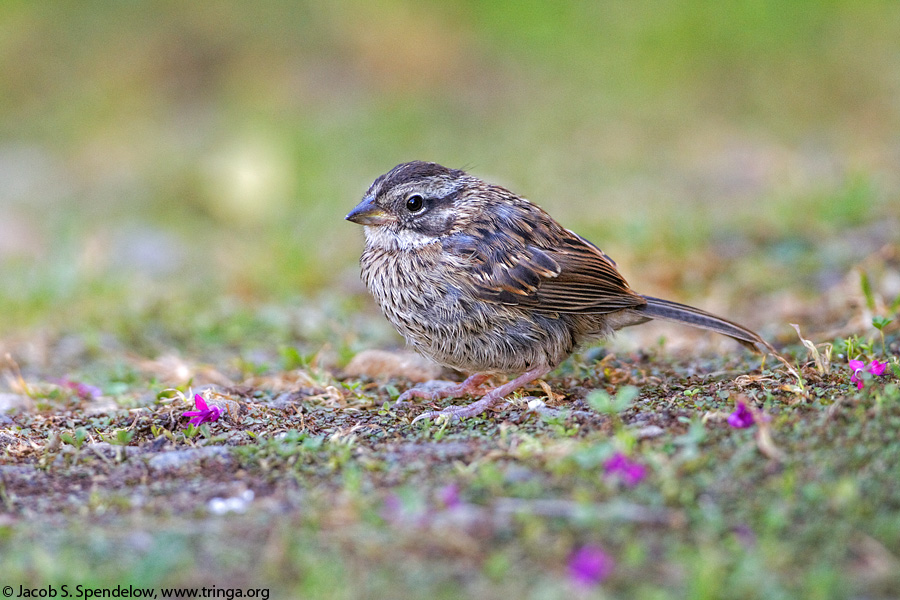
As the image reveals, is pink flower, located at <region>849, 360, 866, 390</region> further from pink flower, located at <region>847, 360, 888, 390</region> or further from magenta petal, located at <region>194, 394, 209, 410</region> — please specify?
magenta petal, located at <region>194, 394, 209, 410</region>

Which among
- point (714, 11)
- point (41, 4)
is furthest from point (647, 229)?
point (41, 4)

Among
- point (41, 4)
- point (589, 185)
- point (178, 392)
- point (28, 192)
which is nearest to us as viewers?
point (178, 392)

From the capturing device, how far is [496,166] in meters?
8.83

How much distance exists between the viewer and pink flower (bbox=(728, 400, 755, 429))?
10.4ft

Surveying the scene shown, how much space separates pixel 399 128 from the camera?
992 cm

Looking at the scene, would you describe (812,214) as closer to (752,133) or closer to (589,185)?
(589,185)

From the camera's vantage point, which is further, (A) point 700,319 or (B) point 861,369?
(A) point 700,319

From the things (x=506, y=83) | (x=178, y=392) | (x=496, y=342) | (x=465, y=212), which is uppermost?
(x=506, y=83)

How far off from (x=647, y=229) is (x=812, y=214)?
1.15 m

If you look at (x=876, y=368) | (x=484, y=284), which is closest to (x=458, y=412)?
(x=484, y=284)

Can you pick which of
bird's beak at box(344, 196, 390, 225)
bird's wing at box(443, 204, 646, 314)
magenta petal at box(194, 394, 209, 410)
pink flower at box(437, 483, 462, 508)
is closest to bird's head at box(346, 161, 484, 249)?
bird's beak at box(344, 196, 390, 225)

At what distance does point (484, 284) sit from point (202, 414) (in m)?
1.32

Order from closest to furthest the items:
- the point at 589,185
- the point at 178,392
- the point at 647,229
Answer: the point at 178,392, the point at 647,229, the point at 589,185

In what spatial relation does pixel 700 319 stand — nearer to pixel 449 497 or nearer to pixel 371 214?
pixel 371 214
